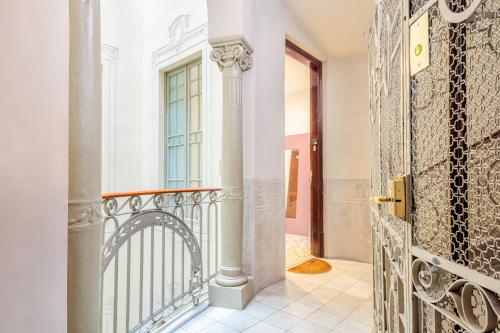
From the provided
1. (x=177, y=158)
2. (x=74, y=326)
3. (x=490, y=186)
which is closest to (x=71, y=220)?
(x=74, y=326)

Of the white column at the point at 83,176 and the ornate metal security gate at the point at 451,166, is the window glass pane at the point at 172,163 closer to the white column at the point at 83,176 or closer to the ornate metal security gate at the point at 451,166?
the white column at the point at 83,176

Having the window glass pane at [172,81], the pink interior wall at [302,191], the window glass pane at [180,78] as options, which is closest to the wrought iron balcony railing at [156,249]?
the window glass pane at [180,78]

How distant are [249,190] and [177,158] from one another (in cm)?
174

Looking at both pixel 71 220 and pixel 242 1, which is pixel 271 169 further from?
pixel 71 220

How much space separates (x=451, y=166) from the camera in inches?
22.9

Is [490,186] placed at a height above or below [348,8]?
below

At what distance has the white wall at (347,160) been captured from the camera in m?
3.50

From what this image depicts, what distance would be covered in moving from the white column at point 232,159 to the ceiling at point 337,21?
40.0 inches

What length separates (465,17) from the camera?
52cm

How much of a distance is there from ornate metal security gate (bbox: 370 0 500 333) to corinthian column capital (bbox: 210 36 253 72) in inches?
63.8

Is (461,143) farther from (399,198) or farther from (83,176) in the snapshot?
(83,176)

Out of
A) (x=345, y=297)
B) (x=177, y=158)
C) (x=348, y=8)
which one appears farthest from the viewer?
(x=177, y=158)

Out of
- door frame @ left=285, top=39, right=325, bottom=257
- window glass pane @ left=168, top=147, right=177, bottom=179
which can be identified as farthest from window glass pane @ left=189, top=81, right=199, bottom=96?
door frame @ left=285, top=39, right=325, bottom=257

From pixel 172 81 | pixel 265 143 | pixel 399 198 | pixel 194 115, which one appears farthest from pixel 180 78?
pixel 399 198
